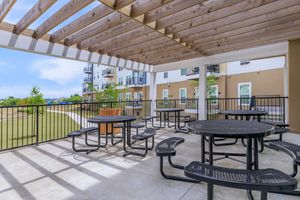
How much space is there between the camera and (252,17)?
141 inches

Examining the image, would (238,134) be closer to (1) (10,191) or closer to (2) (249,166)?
(2) (249,166)

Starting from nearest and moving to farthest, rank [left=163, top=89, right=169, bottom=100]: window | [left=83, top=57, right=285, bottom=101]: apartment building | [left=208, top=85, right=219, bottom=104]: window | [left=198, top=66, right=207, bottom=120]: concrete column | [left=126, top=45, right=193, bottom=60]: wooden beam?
[left=126, top=45, right=193, bottom=60]: wooden beam → [left=198, top=66, right=207, bottom=120]: concrete column → [left=83, top=57, right=285, bottom=101]: apartment building → [left=208, top=85, right=219, bottom=104]: window → [left=163, top=89, right=169, bottom=100]: window

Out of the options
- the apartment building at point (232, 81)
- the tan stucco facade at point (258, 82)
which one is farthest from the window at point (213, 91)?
the tan stucco facade at point (258, 82)

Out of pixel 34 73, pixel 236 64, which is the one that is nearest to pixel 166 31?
pixel 236 64

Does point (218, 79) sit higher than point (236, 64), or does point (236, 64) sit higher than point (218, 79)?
point (236, 64)

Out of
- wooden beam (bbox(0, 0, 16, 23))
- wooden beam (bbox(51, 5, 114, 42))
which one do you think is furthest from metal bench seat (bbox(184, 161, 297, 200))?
wooden beam (bbox(0, 0, 16, 23))

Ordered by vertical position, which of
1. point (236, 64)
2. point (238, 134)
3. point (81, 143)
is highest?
point (236, 64)

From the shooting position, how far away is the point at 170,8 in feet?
10.6

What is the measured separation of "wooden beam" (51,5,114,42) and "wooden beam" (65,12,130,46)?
1.13ft

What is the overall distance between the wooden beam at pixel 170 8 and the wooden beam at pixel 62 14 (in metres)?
1.24

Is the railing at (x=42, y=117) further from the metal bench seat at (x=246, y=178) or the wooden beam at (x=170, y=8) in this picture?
the metal bench seat at (x=246, y=178)

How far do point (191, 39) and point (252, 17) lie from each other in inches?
Result: 65.2

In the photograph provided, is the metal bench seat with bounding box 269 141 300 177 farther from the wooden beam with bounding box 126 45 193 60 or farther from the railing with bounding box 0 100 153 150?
the wooden beam with bounding box 126 45 193 60

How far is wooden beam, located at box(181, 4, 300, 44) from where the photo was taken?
11.2 feet
